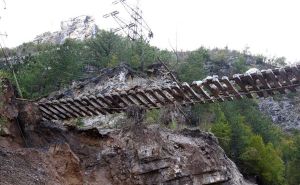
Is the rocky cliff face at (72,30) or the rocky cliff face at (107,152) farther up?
Answer: the rocky cliff face at (72,30)

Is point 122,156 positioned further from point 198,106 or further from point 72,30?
point 72,30

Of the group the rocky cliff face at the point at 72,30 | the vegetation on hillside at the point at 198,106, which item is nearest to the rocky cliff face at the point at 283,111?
the vegetation on hillside at the point at 198,106

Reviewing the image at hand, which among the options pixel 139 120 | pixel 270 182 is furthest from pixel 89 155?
pixel 270 182

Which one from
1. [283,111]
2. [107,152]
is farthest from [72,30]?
[107,152]

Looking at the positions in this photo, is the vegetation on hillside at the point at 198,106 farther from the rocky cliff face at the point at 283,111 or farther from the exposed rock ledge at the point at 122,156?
the rocky cliff face at the point at 283,111

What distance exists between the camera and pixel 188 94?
28.9 feet

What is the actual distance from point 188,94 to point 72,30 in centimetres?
4934

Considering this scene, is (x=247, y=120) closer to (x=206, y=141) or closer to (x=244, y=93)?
(x=206, y=141)

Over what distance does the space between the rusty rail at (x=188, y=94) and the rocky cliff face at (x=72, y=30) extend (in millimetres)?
42347


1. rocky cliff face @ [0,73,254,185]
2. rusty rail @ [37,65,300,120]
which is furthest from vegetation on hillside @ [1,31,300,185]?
rocky cliff face @ [0,73,254,185]

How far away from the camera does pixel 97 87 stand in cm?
1883

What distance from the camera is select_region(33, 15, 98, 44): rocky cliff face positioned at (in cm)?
5341

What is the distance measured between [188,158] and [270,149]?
A: 11.4m

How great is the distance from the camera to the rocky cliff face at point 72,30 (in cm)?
5341
